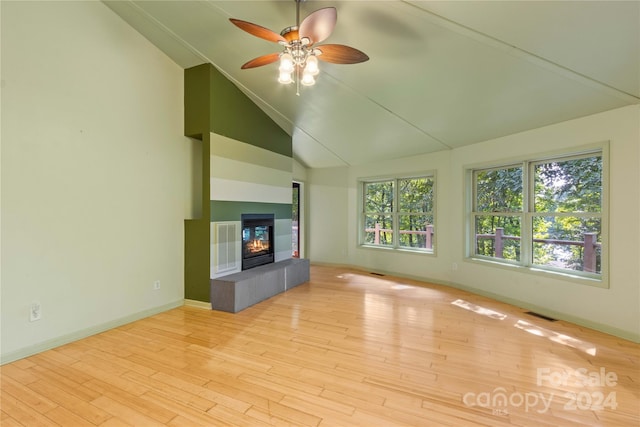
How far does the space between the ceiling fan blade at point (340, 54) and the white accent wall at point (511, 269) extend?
278 centimetres

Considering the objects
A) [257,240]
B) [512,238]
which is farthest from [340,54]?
[512,238]

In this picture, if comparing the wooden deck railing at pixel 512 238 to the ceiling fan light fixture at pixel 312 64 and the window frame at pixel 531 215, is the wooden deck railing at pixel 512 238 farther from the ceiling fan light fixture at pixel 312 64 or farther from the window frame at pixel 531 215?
the ceiling fan light fixture at pixel 312 64

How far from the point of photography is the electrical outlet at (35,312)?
2.50 meters

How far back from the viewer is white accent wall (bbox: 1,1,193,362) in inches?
95.3

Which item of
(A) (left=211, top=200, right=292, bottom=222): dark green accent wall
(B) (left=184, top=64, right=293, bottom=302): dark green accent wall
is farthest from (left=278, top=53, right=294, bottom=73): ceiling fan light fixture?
(A) (left=211, top=200, right=292, bottom=222): dark green accent wall

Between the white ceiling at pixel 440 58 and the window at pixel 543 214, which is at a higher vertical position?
the white ceiling at pixel 440 58

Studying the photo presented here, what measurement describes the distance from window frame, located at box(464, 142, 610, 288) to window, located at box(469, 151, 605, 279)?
0.04 feet

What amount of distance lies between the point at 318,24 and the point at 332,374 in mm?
2632

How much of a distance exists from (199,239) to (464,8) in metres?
3.77

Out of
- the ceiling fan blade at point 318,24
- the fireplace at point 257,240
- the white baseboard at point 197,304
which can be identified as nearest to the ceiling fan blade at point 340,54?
the ceiling fan blade at point 318,24

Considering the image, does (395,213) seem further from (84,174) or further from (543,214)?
(84,174)

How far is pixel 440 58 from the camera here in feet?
9.18

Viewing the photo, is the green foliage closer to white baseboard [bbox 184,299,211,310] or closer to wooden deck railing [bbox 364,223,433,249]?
wooden deck railing [bbox 364,223,433,249]

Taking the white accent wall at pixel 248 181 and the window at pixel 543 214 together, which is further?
the white accent wall at pixel 248 181
